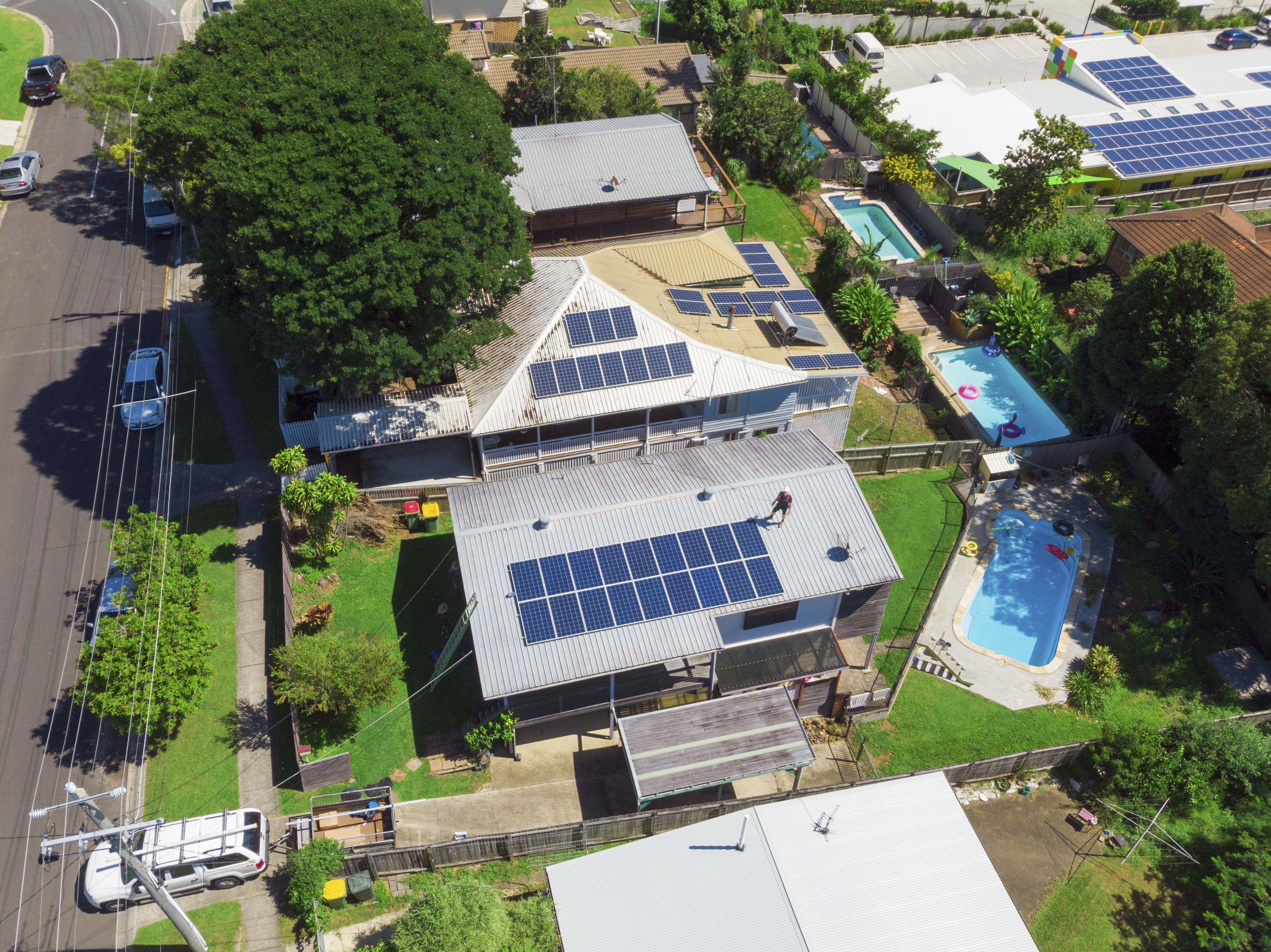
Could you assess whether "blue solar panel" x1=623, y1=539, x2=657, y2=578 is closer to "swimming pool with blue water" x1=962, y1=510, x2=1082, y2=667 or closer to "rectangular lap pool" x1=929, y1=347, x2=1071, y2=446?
"swimming pool with blue water" x1=962, y1=510, x2=1082, y2=667

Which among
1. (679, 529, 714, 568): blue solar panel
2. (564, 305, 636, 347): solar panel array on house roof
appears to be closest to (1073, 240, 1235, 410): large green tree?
(679, 529, 714, 568): blue solar panel

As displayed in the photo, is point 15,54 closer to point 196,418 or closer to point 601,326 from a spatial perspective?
→ point 196,418

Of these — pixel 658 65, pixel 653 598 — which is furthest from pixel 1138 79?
pixel 653 598

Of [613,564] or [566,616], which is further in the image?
[613,564]

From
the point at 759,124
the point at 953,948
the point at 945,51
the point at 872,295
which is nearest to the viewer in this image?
the point at 953,948

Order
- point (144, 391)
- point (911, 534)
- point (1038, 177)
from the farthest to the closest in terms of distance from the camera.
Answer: point (1038, 177)
point (144, 391)
point (911, 534)

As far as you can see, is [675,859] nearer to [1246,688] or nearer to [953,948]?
[953,948]

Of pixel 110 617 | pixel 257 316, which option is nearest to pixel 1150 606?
pixel 257 316
